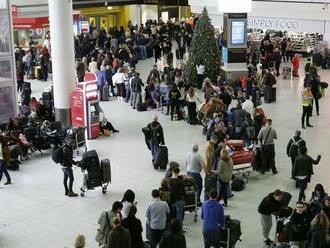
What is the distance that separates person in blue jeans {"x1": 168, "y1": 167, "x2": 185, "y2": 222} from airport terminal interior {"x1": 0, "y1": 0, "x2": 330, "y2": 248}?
0.07 ft

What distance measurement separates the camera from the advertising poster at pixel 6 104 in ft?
63.6

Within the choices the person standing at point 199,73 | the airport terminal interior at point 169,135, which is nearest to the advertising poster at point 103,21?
the airport terminal interior at point 169,135

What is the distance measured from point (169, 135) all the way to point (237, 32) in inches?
356

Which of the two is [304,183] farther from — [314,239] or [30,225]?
[30,225]

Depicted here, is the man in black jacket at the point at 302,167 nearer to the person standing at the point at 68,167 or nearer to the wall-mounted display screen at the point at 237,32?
the person standing at the point at 68,167

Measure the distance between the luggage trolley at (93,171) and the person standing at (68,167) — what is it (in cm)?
25

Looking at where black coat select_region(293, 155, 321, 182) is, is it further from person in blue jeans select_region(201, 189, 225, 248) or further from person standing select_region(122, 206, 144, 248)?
person standing select_region(122, 206, 144, 248)

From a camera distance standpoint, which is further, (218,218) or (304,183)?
(304,183)

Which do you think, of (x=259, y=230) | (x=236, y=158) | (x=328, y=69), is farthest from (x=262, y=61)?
(x=259, y=230)

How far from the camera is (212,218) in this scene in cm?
1030

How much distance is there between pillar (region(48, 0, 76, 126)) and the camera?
19.0 metres

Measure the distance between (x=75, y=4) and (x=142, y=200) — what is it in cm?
2702

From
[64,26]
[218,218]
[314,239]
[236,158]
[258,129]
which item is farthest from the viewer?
[64,26]

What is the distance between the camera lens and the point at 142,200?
1388 centimetres
